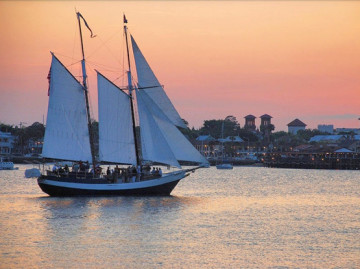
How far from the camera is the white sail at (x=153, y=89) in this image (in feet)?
197

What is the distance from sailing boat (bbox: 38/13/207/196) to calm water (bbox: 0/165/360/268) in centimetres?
128

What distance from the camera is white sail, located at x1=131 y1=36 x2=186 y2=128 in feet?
197

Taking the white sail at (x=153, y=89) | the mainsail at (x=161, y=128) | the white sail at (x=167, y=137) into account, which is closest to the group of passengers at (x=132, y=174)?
the mainsail at (x=161, y=128)

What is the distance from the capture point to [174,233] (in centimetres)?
4159

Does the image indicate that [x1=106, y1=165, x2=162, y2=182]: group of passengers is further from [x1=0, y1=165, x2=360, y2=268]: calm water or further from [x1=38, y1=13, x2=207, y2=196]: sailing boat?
[x1=0, y1=165, x2=360, y2=268]: calm water

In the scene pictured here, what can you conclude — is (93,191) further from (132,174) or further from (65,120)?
(65,120)

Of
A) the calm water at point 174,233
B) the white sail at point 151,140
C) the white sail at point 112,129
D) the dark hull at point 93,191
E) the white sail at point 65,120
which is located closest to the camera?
the calm water at point 174,233

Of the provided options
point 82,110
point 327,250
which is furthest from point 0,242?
point 82,110

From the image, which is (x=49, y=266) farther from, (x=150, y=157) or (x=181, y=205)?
(x=150, y=157)

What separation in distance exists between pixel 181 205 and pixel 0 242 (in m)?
21.6

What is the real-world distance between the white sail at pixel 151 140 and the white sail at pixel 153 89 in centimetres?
97

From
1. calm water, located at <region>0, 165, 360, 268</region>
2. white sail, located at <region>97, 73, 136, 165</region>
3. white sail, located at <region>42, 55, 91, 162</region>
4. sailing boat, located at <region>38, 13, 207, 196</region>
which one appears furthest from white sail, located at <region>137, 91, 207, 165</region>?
white sail, located at <region>42, 55, 91, 162</region>

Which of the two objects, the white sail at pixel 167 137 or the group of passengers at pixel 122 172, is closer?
the white sail at pixel 167 137

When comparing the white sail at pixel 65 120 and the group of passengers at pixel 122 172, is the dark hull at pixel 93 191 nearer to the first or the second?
the group of passengers at pixel 122 172
